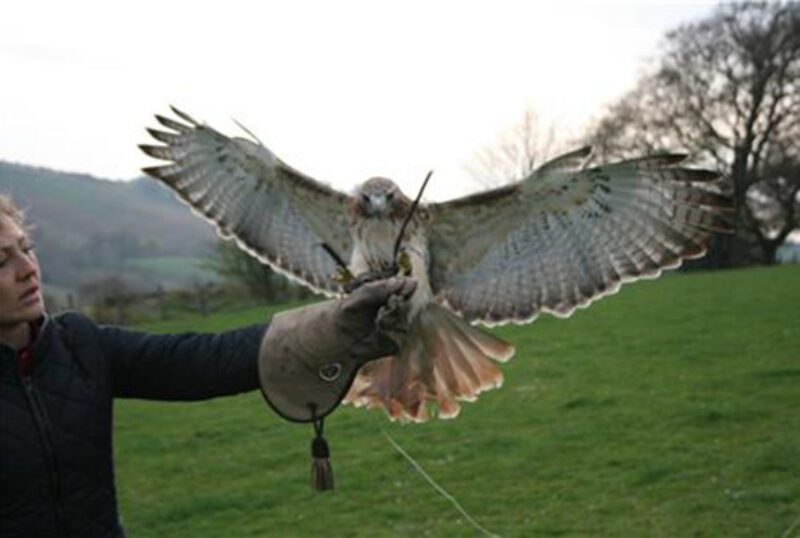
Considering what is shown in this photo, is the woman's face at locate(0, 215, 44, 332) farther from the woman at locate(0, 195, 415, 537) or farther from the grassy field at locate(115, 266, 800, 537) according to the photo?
the grassy field at locate(115, 266, 800, 537)

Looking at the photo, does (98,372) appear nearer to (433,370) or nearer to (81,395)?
(81,395)

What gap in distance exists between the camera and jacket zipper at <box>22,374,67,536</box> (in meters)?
2.55

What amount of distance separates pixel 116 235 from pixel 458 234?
68.2m

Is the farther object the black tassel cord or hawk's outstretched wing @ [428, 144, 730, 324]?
hawk's outstretched wing @ [428, 144, 730, 324]

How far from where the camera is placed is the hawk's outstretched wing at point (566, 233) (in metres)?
4.97

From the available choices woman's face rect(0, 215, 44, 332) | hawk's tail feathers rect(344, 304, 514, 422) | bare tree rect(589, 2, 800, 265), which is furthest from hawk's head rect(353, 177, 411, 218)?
bare tree rect(589, 2, 800, 265)

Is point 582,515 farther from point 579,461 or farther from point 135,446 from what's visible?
point 135,446

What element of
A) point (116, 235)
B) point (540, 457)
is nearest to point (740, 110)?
point (540, 457)

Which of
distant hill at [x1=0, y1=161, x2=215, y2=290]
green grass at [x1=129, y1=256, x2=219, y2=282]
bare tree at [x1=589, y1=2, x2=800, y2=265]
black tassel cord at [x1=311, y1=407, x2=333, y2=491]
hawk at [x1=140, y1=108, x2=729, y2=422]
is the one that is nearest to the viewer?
black tassel cord at [x1=311, y1=407, x2=333, y2=491]

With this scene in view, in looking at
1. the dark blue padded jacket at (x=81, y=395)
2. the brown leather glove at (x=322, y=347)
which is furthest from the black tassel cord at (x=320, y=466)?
the dark blue padded jacket at (x=81, y=395)

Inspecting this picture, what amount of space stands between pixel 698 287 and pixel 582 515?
69.6ft

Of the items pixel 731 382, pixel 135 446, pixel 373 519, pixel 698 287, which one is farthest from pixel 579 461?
Answer: pixel 698 287

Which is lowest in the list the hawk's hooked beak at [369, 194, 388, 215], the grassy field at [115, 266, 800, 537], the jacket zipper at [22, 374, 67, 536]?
the grassy field at [115, 266, 800, 537]

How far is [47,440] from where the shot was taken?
256 cm
